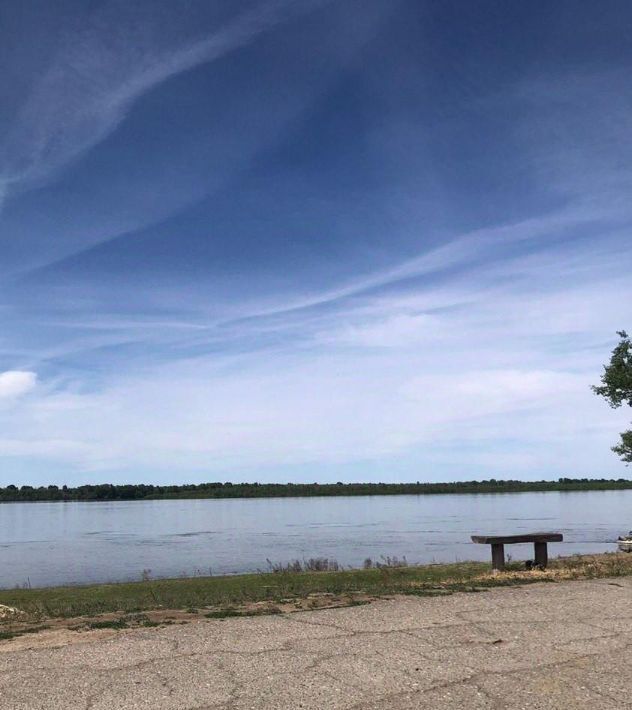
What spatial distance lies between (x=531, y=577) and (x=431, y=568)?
11.1 m

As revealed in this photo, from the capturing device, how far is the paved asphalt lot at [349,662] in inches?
226

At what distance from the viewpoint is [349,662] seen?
675 centimetres

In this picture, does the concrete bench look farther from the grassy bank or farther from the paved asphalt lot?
the paved asphalt lot

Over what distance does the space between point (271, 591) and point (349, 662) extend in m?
8.55

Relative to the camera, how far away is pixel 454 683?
6082 mm

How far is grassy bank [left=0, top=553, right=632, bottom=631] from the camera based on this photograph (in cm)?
1080

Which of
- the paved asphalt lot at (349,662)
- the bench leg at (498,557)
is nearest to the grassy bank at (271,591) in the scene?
Answer: the bench leg at (498,557)

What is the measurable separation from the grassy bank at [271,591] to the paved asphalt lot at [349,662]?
62.9 inches

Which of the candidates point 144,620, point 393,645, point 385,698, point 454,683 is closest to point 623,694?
point 454,683

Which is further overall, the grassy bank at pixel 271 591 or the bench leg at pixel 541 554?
the bench leg at pixel 541 554

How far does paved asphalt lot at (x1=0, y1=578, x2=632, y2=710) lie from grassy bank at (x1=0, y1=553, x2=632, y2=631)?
1.60m

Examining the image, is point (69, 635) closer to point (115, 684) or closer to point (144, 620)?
point (144, 620)

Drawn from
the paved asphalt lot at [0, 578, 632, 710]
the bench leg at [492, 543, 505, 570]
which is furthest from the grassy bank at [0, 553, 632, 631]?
the paved asphalt lot at [0, 578, 632, 710]

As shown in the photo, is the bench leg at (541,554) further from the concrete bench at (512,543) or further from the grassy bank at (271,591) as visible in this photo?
the grassy bank at (271,591)
